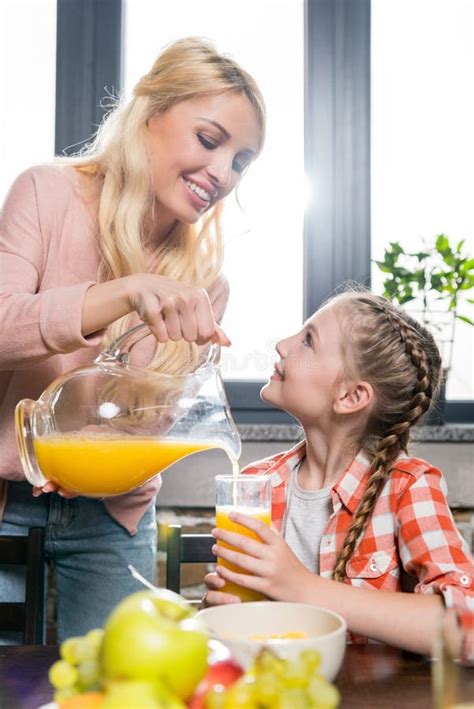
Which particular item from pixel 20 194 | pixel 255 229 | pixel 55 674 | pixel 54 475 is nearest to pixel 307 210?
pixel 255 229

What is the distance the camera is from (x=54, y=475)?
3.37 feet

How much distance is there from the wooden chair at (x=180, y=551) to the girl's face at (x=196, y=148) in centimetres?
54

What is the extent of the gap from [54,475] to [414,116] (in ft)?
5.82

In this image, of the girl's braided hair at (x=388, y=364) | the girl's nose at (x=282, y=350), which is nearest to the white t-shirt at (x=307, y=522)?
the girl's braided hair at (x=388, y=364)

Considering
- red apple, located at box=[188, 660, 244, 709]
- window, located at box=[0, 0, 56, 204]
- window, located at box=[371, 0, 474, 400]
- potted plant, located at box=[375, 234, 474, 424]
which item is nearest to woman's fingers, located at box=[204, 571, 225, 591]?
red apple, located at box=[188, 660, 244, 709]

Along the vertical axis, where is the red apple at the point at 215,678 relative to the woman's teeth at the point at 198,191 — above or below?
below

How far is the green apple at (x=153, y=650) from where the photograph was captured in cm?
41

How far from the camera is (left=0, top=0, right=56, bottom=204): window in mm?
2396

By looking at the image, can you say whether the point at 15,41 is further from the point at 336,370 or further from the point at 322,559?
the point at 322,559

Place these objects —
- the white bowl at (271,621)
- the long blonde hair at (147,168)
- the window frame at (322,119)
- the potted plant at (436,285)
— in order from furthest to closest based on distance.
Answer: the window frame at (322,119) < the potted plant at (436,285) < the long blonde hair at (147,168) < the white bowl at (271,621)

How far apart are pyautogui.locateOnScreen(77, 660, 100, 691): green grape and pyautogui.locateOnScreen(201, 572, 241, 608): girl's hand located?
557 millimetres

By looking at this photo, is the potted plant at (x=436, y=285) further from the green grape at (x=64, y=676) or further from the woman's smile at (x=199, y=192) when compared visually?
the green grape at (x=64, y=676)

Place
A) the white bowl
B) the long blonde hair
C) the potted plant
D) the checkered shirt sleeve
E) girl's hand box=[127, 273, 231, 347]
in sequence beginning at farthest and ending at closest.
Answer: the potted plant < the long blonde hair < the checkered shirt sleeve < girl's hand box=[127, 273, 231, 347] < the white bowl

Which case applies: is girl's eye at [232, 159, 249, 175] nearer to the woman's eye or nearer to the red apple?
the woman's eye
